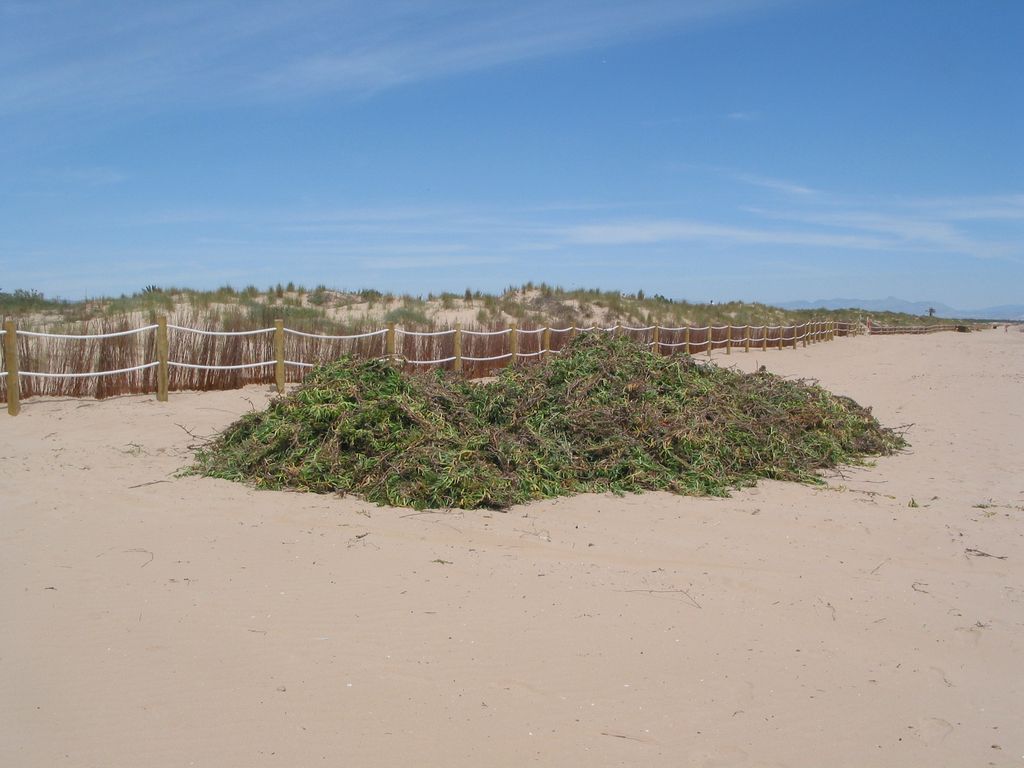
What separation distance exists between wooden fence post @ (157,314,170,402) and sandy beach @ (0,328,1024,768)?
11.1ft

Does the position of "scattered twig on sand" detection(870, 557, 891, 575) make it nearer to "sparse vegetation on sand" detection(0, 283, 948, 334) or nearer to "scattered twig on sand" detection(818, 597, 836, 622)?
"scattered twig on sand" detection(818, 597, 836, 622)

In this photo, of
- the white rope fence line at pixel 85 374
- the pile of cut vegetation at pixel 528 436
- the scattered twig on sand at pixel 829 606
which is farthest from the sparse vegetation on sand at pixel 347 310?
the scattered twig on sand at pixel 829 606

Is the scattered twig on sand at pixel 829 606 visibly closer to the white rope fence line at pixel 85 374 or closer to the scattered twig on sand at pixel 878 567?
the scattered twig on sand at pixel 878 567

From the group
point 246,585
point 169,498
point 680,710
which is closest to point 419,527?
point 246,585

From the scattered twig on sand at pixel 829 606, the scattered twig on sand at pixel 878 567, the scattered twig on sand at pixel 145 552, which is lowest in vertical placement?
the scattered twig on sand at pixel 145 552

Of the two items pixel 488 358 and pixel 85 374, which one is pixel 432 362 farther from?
pixel 85 374

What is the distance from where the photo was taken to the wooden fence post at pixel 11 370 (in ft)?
30.1

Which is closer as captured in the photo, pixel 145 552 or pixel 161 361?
pixel 145 552

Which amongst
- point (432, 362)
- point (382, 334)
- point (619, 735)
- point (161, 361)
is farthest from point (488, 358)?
point (619, 735)

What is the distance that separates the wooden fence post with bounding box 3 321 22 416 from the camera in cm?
917

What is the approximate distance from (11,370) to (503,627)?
290 inches

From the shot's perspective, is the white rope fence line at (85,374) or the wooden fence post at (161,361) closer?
the white rope fence line at (85,374)

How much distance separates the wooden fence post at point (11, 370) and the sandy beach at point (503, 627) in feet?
8.21

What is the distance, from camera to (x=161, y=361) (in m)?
10.6
